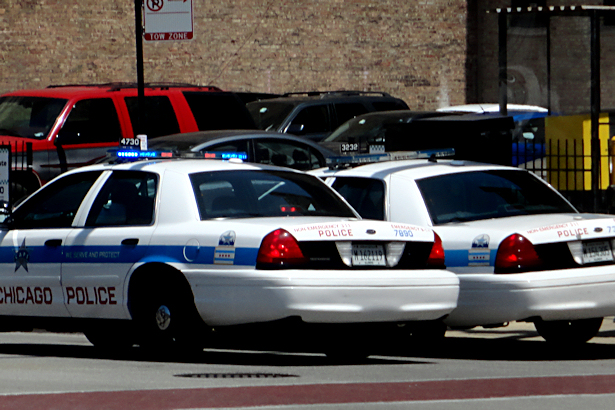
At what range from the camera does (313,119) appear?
20.7 m

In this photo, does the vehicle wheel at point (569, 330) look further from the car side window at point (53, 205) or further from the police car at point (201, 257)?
the car side window at point (53, 205)

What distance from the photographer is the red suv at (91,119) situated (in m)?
14.6

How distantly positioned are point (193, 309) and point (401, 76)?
23.0 metres

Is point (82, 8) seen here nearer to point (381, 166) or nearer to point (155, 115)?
point (155, 115)

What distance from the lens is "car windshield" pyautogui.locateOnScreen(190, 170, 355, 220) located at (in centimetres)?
837

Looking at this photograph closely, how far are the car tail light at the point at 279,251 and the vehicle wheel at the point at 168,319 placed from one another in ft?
2.19

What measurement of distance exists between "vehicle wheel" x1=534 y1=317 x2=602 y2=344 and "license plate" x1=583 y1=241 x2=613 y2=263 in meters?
0.79

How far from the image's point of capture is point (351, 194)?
32.3 feet

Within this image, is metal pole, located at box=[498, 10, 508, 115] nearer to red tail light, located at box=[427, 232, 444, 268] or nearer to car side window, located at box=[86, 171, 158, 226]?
red tail light, located at box=[427, 232, 444, 268]

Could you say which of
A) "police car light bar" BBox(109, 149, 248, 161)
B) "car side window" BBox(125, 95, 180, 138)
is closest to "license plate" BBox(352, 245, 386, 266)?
"police car light bar" BBox(109, 149, 248, 161)

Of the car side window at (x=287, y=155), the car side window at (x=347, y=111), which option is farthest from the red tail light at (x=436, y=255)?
the car side window at (x=347, y=111)

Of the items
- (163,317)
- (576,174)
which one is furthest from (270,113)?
(163,317)

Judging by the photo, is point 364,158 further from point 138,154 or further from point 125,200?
point 125,200

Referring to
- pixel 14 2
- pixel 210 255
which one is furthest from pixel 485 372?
pixel 14 2
